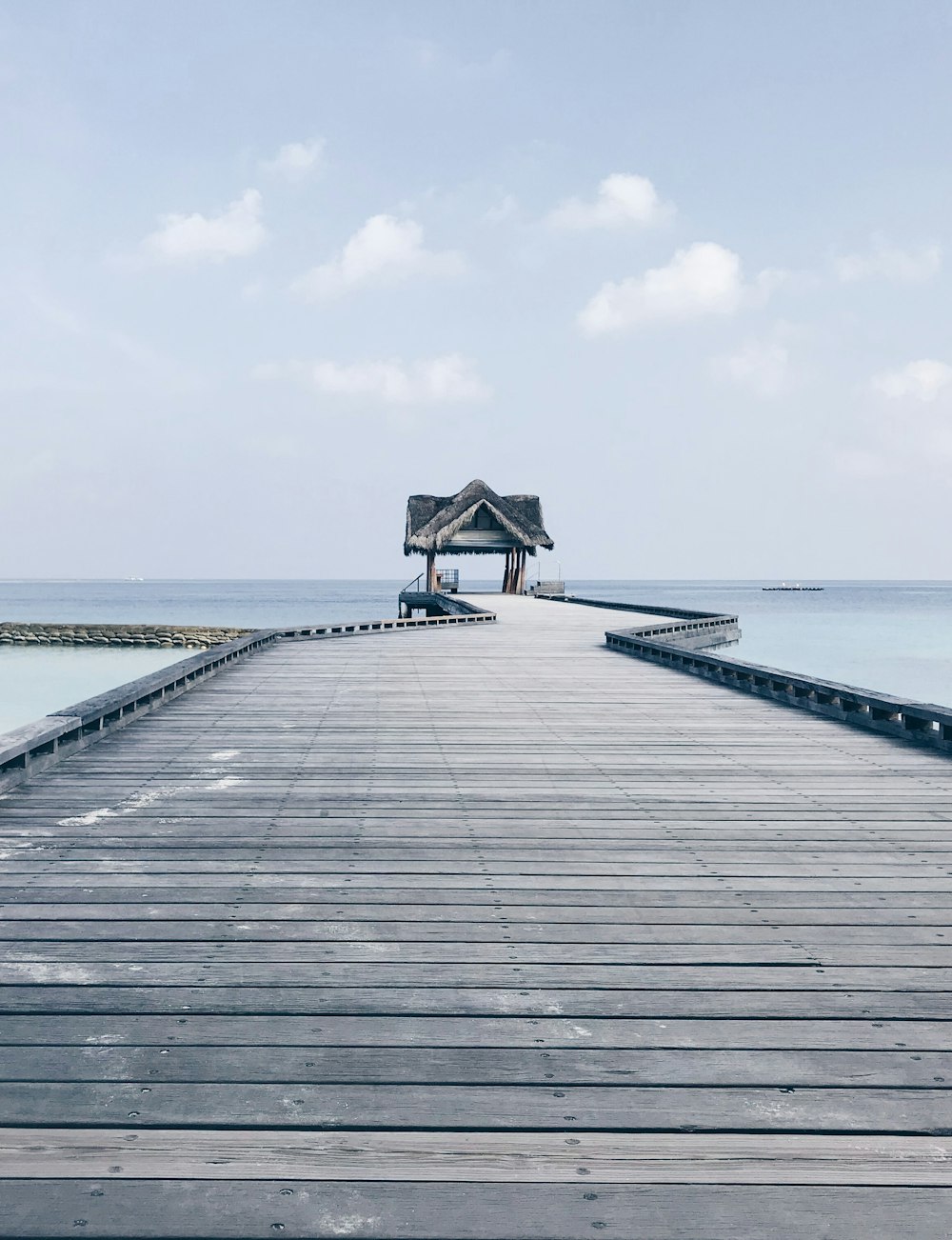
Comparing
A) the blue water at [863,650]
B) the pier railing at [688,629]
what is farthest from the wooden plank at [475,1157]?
the blue water at [863,650]

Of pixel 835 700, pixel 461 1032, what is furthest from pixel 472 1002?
pixel 835 700

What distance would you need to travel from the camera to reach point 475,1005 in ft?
9.75

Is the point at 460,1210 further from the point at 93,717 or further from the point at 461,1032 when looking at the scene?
the point at 93,717

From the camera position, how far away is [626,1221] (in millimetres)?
2010

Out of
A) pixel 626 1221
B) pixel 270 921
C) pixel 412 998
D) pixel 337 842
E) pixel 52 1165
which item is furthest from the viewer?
pixel 337 842

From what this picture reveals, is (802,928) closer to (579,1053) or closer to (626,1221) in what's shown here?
(579,1053)

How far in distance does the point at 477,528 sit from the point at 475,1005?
1644 inches

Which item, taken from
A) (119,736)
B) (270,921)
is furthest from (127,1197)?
(119,736)

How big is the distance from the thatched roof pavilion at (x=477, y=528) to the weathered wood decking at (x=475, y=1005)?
3617cm

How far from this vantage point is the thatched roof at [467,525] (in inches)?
1651

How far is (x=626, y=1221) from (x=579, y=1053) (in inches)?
26.4

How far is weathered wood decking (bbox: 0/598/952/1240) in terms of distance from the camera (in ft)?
6.87

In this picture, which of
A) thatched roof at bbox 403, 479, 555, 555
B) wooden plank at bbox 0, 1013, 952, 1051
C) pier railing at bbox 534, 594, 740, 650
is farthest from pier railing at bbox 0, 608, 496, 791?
thatched roof at bbox 403, 479, 555, 555

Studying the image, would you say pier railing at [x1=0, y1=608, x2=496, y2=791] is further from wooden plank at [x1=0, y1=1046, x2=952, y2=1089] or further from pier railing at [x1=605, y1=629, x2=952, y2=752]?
pier railing at [x1=605, y1=629, x2=952, y2=752]
